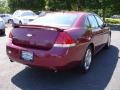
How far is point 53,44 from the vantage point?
17.7ft

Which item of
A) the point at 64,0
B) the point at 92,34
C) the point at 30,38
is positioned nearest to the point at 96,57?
the point at 92,34

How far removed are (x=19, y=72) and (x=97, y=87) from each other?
2010mm

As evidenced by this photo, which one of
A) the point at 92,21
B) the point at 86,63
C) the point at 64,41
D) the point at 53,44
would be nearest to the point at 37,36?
the point at 53,44

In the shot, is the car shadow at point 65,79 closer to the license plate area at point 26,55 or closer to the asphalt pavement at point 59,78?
the asphalt pavement at point 59,78

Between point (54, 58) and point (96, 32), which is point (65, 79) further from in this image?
point (96, 32)

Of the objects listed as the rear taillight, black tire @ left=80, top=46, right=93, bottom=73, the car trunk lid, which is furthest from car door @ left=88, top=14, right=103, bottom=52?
the car trunk lid

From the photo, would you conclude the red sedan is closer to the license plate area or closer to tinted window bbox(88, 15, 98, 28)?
the license plate area

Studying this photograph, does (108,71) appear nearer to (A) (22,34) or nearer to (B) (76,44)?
(B) (76,44)

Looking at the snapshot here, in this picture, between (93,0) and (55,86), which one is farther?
(93,0)

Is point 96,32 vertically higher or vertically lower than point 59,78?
higher

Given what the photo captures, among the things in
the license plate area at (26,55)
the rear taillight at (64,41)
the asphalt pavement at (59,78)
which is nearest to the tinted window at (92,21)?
the asphalt pavement at (59,78)

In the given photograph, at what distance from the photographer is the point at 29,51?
18.1ft

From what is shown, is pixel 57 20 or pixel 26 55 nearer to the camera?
pixel 26 55

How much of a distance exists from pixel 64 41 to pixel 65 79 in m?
1.00
